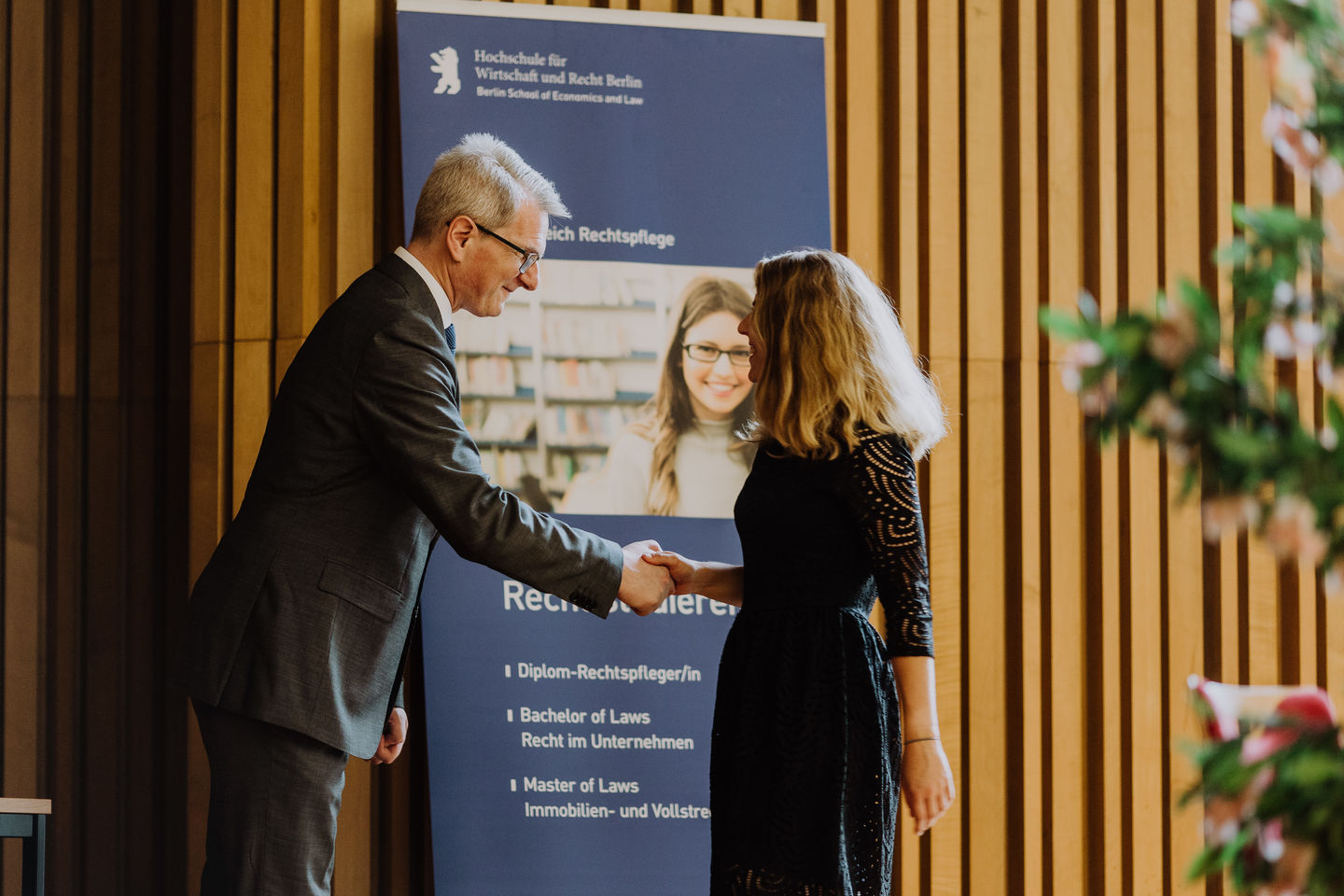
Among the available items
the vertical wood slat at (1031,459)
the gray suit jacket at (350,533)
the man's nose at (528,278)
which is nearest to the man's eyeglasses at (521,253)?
the man's nose at (528,278)

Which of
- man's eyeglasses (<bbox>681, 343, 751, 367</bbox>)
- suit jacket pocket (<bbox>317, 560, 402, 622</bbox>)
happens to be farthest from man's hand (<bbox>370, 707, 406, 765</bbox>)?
man's eyeglasses (<bbox>681, 343, 751, 367</bbox>)

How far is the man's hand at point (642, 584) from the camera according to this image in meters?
2.87

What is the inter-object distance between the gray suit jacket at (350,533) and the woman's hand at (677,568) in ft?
0.85

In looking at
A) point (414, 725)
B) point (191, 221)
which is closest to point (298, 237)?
point (191, 221)

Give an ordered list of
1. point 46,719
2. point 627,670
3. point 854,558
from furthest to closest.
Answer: point 46,719 → point 627,670 → point 854,558

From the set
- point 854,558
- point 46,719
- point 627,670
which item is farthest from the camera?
point 46,719

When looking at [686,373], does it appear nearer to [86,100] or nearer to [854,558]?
[854,558]

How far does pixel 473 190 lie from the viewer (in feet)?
9.53

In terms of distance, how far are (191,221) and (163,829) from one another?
1.82 m

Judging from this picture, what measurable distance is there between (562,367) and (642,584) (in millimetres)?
994

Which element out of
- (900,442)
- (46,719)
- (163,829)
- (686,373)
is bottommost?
(163,829)

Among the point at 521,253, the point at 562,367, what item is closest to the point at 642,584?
the point at 521,253

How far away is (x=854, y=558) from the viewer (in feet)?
8.09

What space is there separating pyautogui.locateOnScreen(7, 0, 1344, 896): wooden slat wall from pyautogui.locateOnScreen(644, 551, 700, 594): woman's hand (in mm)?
1171
